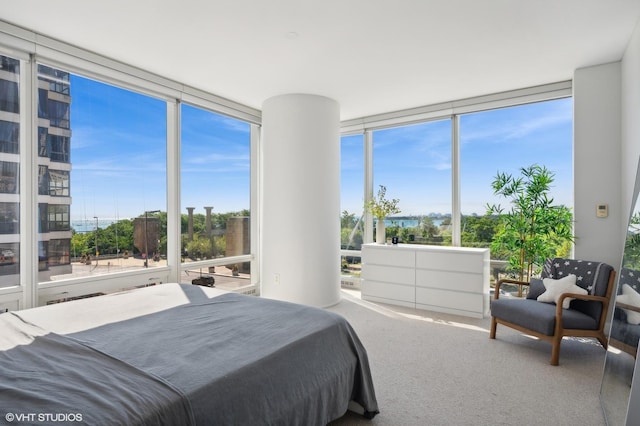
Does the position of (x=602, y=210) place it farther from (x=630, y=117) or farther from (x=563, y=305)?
(x=563, y=305)

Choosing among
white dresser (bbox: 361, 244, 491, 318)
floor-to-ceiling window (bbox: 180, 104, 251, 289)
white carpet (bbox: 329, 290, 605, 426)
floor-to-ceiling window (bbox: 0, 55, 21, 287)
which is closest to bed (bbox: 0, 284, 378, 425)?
white carpet (bbox: 329, 290, 605, 426)

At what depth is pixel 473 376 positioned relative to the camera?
9.31ft

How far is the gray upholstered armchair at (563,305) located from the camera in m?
3.08

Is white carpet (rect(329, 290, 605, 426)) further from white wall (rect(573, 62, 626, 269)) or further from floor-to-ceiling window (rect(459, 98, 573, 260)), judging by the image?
floor-to-ceiling window (rect(459, 98, 573, 260))

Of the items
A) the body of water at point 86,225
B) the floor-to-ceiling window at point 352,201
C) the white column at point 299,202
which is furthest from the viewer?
the floor-to-ceiling window at point 352,201

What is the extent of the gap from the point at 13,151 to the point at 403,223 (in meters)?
4.83

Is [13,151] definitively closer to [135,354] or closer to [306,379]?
[135,354]

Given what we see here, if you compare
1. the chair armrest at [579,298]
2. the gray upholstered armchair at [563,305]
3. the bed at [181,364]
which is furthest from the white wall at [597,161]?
the bed at [181,364]

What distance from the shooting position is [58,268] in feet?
11.2

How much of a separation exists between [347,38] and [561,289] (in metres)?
3.08

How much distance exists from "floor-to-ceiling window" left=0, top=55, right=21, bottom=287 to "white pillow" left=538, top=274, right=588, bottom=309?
4.84m

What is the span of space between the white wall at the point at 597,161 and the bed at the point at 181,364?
3.18m

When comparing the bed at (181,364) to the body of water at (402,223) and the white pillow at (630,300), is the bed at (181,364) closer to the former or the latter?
the white pillow at (630,300)

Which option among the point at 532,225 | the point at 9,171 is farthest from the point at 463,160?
the point at 9,171
